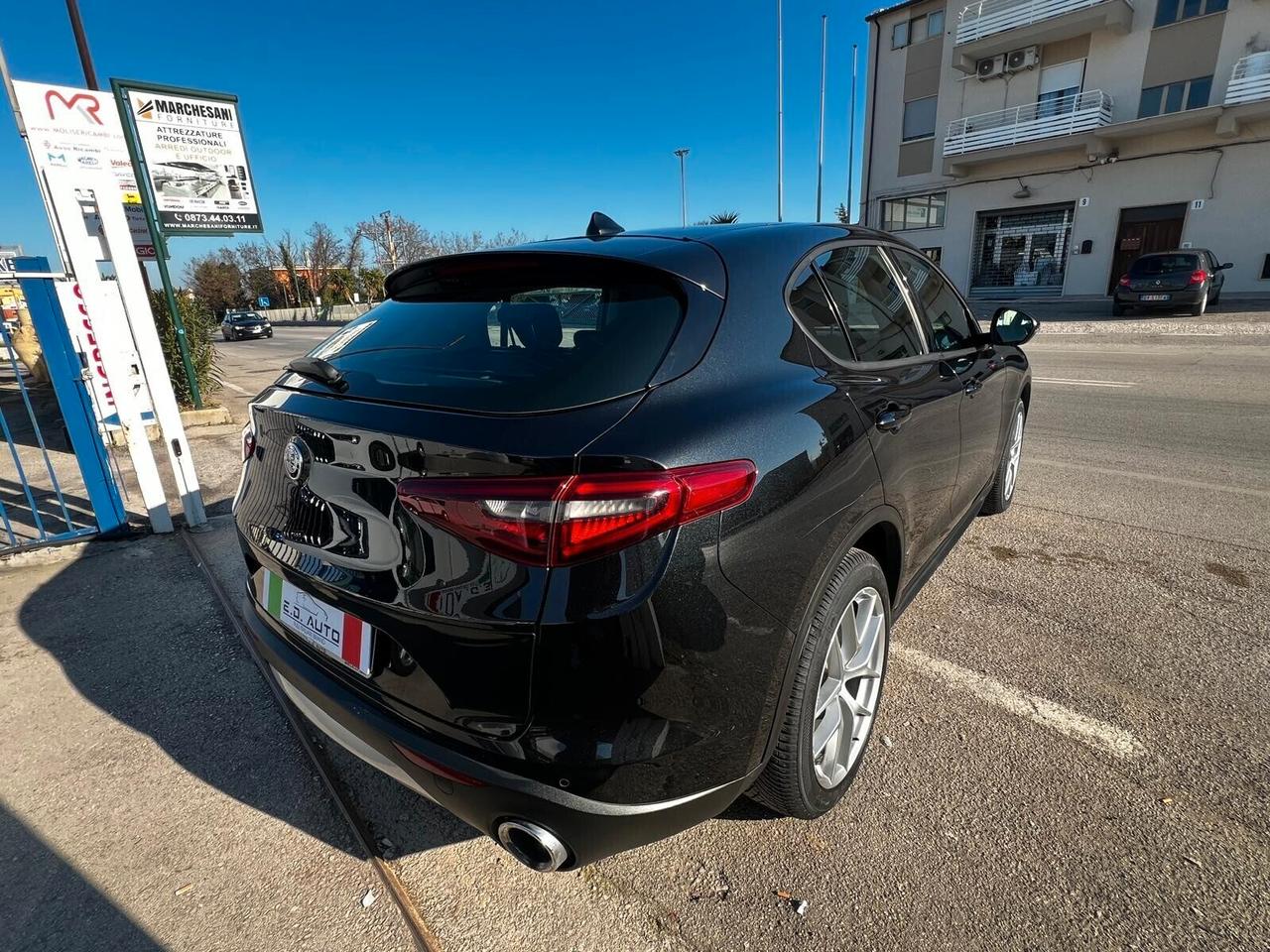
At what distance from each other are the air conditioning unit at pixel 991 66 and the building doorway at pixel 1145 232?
7.38 m

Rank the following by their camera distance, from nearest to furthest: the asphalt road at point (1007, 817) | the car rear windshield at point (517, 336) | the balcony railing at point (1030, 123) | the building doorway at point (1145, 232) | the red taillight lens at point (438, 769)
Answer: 1. the red taillight lens at point (438, 769)
2. the car rear windshield at point (517, 336)
3. the asphalt road at point (1007, 817)
4. the building doorway at point (1145, 232)
5. the balcony railing at point (1030, 123)

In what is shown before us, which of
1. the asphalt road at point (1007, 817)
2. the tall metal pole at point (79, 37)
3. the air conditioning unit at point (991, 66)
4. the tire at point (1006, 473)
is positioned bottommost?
the asphalt road at point (1007, 817)

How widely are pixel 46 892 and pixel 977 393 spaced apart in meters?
3.68

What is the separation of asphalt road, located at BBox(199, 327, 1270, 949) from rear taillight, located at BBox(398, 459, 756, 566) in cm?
107

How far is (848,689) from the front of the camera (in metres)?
1.96

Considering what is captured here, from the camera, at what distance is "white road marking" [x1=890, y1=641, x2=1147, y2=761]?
215 centimetres

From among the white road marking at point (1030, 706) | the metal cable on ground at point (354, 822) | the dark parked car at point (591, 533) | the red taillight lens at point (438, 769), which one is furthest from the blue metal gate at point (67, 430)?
the white road marking at point (1030, 706)

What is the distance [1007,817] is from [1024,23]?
31.1 m

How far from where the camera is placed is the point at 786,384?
5.63 feet

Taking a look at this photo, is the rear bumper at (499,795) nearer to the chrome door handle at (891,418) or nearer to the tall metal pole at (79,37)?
the chrome door handle at (891,418)

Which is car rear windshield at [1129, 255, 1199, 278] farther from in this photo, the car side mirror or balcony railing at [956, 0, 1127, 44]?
the car side mirror

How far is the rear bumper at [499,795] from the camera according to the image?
136cm

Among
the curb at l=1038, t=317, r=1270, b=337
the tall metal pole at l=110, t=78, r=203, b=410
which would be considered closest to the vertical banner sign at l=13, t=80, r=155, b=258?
the tall metal pole at l=110, t=78, r=203, b=410

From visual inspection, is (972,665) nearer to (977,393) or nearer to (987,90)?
(977,393)
